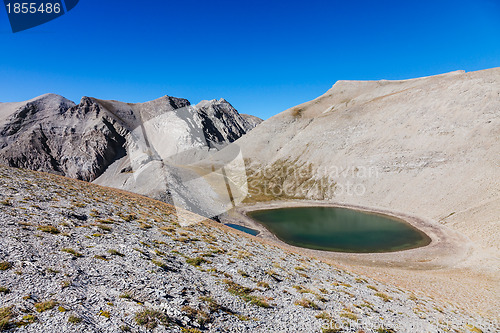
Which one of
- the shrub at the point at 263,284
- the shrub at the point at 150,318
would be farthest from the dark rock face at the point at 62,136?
the shrub at the point at 150,318

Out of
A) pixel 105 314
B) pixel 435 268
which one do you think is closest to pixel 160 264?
pixel 105 314

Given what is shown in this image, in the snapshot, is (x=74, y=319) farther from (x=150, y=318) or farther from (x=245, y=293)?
(x=245, y=293)

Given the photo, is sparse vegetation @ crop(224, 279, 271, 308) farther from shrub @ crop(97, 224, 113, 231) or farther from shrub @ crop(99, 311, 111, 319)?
shrub @ crop(97, 224, 113, 231)

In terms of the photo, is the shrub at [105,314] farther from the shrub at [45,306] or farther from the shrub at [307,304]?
the shrub at [307,304]

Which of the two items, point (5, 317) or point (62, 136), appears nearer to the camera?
point (5, 317)

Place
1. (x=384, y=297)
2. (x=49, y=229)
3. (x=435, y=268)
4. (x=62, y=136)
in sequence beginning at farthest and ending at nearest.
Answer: (x=62, y=136), (x=435, y=268), (x=384, y=297), (x=49, y=229)

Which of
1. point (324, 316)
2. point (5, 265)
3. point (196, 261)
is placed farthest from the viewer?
point (196, 261)

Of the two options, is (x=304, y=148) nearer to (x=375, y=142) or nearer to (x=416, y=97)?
(x=375, y=142)
